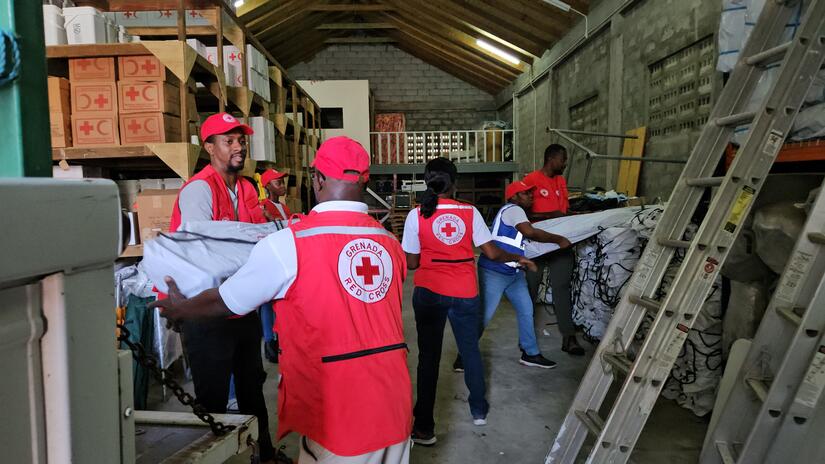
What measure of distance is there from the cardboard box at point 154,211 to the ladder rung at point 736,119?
3.27m

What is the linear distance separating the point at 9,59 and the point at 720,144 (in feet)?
8.24

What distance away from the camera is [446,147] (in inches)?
522

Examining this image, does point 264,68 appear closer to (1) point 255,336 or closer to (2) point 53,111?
(2) point 53,111

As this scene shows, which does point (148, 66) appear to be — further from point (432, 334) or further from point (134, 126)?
point (432, 334)

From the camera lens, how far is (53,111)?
3.20 meters

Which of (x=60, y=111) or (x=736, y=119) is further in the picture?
(x=60, y=111)

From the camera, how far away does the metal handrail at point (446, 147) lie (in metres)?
12.8

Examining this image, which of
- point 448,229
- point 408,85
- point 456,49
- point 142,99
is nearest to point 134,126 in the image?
point 142,99

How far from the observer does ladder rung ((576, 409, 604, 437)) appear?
202cm

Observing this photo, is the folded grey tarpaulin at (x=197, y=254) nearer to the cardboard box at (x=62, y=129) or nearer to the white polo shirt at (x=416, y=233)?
the white polo shirt at (x=416, y=233)

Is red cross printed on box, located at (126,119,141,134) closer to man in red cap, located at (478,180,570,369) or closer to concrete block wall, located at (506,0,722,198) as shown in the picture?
man in red cap, located at (478,180,570,369)

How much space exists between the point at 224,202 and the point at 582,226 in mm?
2983

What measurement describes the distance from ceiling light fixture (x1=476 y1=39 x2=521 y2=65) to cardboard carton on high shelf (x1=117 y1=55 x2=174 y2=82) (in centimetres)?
908

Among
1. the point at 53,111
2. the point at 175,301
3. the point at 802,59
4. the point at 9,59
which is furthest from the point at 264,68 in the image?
the point at 9,59
